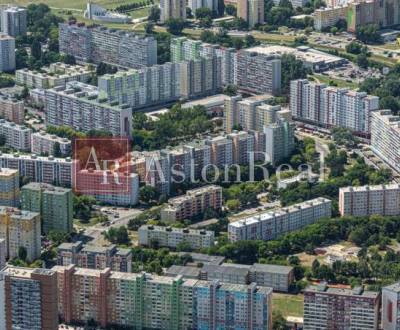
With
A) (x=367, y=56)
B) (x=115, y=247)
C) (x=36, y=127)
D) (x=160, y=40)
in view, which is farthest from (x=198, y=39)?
(x=115, y=247)

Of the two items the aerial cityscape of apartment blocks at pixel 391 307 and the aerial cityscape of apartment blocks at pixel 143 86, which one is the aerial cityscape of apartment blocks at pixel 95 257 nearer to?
the aerial cityscape of apartment blocks at pixel 391 307

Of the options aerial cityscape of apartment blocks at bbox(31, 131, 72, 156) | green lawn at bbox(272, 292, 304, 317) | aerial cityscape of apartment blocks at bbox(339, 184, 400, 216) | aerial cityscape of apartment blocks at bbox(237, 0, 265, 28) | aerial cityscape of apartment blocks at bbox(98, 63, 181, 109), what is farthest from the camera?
aerial cityscape of apartment blocks at bbox(237, 0, 265, 28)

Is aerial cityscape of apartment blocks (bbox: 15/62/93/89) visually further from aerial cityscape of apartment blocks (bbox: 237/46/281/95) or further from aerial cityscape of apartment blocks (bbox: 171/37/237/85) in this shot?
aerial cityscape of apartment blocks (bbox: 237/46/281/95)

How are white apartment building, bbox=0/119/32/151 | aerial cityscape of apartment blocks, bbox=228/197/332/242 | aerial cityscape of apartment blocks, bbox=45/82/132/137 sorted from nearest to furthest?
aerial cityscape of apartment blocks, bbox=228/197/332/242, white apartment building, bbox=0/119/32/151, aerial cityscape of apartment blocks, bbox=45/82/132/137

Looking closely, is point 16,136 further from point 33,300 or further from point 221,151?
point 33,300

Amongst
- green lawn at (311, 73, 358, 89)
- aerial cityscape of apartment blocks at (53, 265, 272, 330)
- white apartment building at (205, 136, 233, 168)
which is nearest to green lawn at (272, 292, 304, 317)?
aerial cityscape of apartment blocks at (53, 265, 272, 330)

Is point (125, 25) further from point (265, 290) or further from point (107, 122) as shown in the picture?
point (265, 290)

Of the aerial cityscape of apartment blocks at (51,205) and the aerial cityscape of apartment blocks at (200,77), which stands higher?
the aerial cityscape of apartment blocks at (200,77)

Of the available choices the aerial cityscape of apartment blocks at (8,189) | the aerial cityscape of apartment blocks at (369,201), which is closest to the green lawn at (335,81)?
the aerial cityscape of apartment blocks at (369,201)
